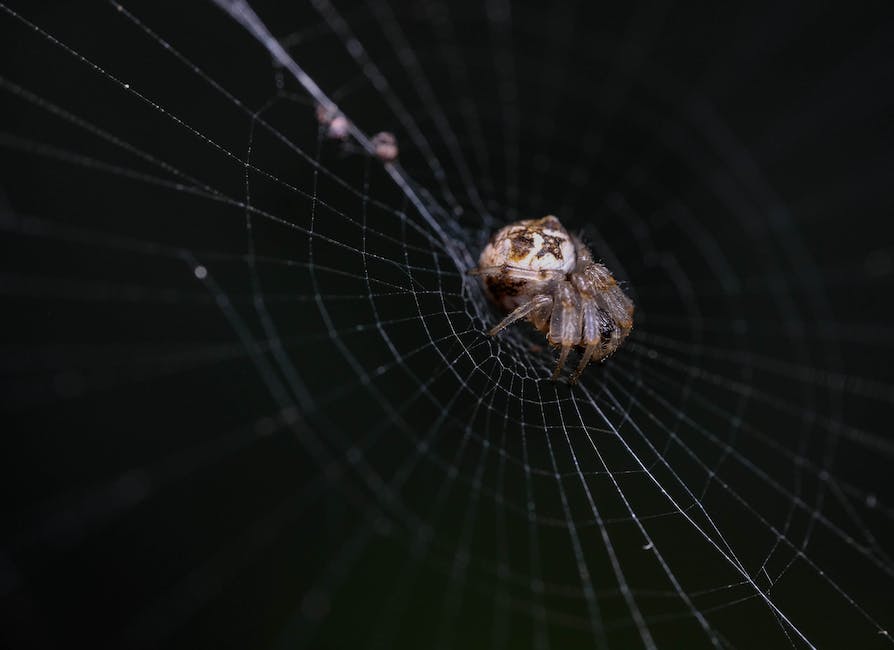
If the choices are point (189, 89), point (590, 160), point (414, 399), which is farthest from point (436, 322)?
point (590, 160)

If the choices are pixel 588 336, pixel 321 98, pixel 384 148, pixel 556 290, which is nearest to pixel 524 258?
pixel 556 290

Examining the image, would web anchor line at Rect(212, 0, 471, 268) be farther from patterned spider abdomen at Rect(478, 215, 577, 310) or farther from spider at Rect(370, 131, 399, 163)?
patterned spider abdomen at Rect(478, 215, 577, 310)

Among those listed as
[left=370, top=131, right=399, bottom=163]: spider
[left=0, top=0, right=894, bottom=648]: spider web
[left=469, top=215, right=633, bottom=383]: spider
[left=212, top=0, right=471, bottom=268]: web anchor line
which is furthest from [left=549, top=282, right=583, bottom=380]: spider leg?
[left=370, top=131, right=399, bottom=163]: spider

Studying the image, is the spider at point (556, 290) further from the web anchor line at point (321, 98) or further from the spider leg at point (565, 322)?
the web anchor line at point (321, 98)

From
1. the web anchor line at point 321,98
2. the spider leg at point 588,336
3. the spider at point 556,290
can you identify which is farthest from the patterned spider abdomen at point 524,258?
the web anchor line at point 321,98

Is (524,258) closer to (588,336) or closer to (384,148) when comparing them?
(588,336)

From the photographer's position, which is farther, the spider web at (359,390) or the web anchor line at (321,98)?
the web anchor line at (321,98)

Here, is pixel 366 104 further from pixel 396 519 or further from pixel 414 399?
pixel 396 519
